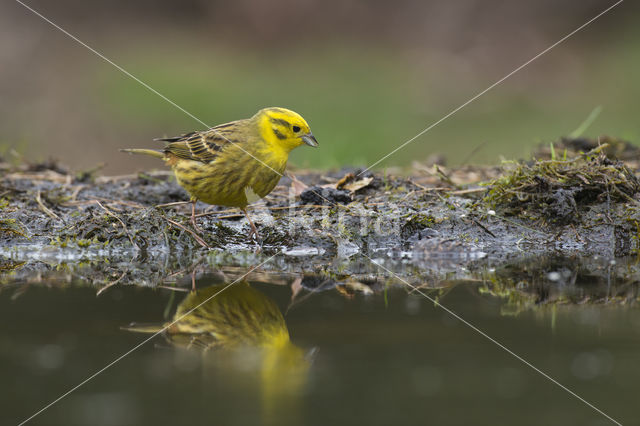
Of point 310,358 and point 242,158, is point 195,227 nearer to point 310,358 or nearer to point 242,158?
point 242,158

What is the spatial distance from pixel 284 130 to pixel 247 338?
100 inches

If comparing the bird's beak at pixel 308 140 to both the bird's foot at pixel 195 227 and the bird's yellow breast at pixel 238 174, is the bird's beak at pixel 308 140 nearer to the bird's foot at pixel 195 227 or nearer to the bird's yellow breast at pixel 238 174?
the bird's yellow breast at pixel 238 174

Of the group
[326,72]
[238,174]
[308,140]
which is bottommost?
[238,174]

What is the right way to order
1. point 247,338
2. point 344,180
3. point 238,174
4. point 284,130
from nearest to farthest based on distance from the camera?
1. point 247,338
2. point 238,174
3. point 284,130
4. point 344,180

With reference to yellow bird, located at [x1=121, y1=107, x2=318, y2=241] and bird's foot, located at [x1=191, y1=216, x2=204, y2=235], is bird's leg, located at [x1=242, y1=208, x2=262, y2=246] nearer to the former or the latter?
yellow bird, located at [x1=121, y1=107, x2=318, y2=241]

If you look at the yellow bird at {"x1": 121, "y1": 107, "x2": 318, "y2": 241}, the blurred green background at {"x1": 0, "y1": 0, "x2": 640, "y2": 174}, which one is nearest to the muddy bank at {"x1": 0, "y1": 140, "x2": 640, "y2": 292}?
the yellow bird at {"x1": 121, "y1": 107, "x2": 318, "y2": 241}

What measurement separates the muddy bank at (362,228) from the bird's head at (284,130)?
56 centimetres

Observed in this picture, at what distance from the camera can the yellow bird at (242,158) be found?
563 cm

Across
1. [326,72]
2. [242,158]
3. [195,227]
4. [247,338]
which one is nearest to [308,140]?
[242,158]

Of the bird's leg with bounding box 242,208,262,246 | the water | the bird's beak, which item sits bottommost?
the water

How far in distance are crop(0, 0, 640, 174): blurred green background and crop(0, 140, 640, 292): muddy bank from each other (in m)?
6.05

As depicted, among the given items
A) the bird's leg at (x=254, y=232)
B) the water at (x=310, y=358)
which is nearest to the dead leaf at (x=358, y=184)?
the bird's leg at (x=254, y=232)

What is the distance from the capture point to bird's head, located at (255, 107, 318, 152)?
229 inches

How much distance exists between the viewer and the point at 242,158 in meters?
5.68
